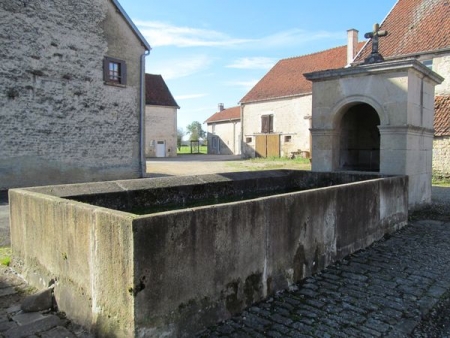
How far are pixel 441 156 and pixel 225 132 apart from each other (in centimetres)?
2817

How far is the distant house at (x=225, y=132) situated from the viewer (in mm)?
39938

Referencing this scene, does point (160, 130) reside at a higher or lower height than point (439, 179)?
higher

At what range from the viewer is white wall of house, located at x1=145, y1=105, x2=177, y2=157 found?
3197 cm

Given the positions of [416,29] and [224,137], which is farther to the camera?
[224,137]

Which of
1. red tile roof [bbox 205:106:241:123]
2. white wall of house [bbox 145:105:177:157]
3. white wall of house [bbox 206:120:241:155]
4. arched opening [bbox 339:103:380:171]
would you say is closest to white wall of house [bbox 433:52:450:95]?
arched opening [bbox 339:103:380:171]

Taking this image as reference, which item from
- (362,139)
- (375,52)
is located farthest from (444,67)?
(375,52)

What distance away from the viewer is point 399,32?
17.5 metres

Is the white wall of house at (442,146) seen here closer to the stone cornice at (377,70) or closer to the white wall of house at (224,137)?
the stone cornice at (377,70)

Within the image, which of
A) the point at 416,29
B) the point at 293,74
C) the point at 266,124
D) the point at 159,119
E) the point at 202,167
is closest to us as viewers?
the point at 416,29

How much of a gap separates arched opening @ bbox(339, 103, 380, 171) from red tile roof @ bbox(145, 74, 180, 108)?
82.7 ft

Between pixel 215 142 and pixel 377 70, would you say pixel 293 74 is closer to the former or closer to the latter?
pixel 215 142

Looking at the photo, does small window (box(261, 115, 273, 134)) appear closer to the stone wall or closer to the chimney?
the chimney

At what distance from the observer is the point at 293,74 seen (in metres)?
30.7

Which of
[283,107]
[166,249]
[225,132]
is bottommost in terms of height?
[166,249]
